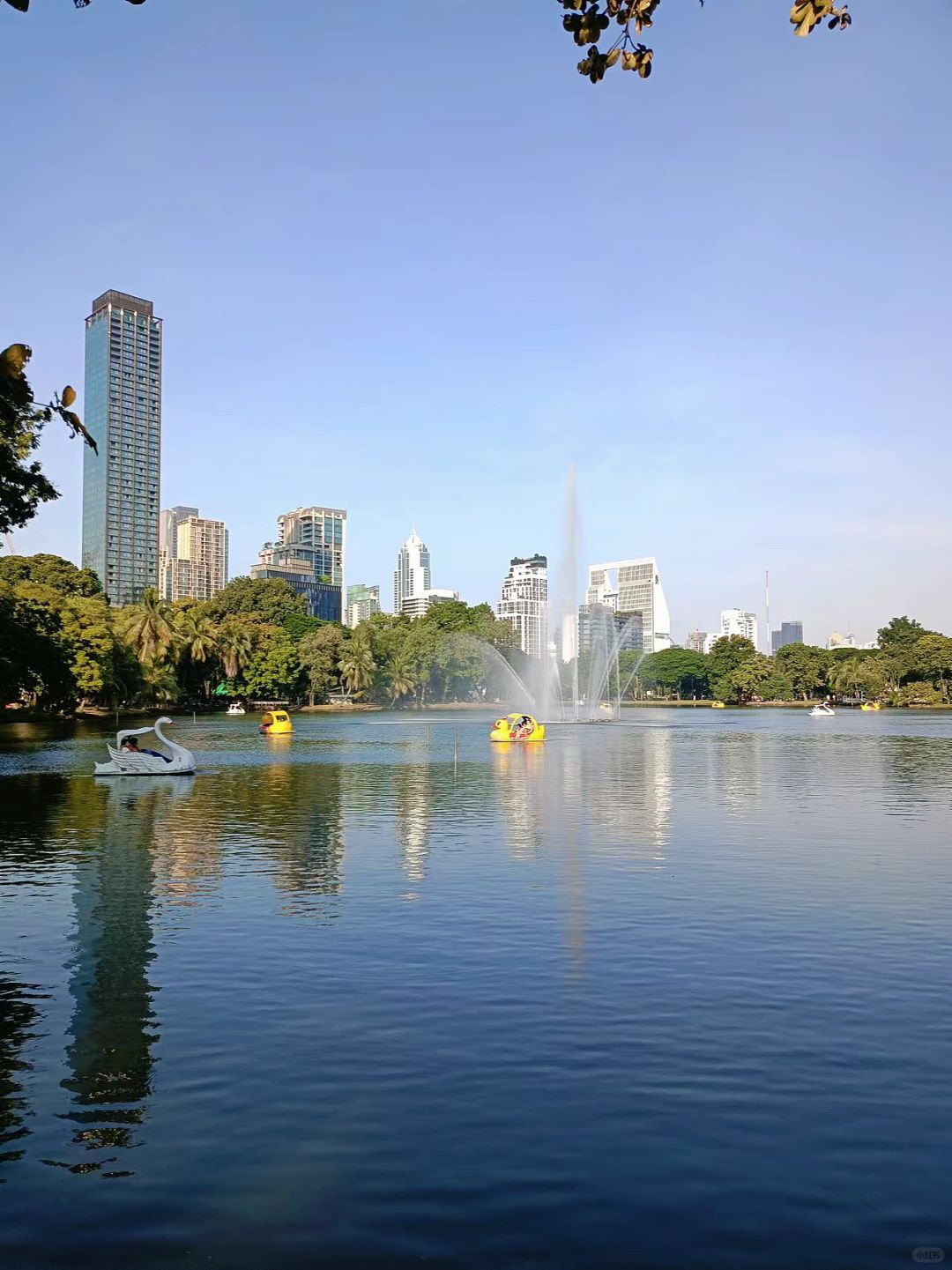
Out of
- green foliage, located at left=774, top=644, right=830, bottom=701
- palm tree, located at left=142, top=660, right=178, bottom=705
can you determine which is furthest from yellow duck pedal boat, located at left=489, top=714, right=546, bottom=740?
green foliage, located at left=774, top=644, right=830, bottom=701

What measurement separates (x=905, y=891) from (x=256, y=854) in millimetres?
13374

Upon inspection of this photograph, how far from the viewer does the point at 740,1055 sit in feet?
36.0

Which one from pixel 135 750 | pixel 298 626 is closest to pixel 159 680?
pixel 298 626

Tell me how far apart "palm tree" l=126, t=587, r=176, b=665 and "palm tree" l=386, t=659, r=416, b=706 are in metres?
42.4

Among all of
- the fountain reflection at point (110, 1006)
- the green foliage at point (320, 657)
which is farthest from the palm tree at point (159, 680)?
the fountain reflection at point (110, 1006)

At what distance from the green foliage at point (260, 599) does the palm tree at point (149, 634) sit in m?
44.9

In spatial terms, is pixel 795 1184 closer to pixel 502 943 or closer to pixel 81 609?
pixel 502 943

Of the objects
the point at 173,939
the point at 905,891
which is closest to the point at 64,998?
the point at 173,939

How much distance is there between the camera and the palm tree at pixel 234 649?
439 feet

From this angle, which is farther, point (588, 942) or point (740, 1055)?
point (588, 942)

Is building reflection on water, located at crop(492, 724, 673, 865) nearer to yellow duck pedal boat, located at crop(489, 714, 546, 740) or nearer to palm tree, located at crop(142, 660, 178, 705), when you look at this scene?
yellow duck pedal boat, located at crop(489, 714, 546, 740)

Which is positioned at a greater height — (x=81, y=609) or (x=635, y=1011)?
(x=81, y=609)

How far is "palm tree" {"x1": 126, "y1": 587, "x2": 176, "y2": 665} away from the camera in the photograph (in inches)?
4473

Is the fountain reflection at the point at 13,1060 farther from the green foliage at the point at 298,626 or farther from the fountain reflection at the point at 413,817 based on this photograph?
the green foliage at the point at 298,626
